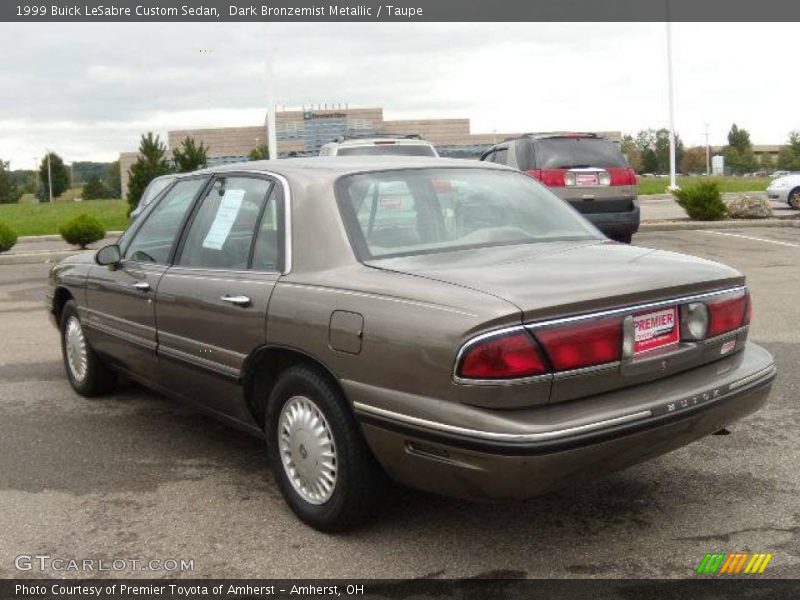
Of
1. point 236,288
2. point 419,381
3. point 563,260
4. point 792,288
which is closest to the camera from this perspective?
point 419,381

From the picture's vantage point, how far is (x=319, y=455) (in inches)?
144

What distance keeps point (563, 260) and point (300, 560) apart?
1565 millimetres

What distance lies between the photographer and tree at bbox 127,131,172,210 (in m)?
31.7

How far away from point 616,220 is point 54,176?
406 feet

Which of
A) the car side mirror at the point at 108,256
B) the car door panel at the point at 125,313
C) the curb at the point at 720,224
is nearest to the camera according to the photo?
the car door panel at the point at 125,313

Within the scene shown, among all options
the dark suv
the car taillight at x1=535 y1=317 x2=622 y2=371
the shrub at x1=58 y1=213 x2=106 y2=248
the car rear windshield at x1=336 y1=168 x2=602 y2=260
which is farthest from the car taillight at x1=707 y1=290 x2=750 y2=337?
the shrub at x1=58 y1=213 x2=106 y2=248

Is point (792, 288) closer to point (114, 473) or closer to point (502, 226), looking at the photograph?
point (502, 226)

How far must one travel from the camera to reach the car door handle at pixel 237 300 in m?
3.99

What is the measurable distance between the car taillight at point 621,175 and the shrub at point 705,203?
659 cm

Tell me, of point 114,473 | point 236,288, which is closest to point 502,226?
point 236,288

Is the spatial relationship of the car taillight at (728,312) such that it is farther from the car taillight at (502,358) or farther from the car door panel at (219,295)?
the car door panel at (219,295)

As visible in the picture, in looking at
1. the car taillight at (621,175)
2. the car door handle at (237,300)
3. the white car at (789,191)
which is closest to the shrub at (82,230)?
the car taillight at (621,175)

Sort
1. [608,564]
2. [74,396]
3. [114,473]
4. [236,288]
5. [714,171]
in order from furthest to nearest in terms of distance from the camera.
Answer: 1. [714,171]
2. [74,396]
3. [114,473]
4. [236,288]
5. [608,564]

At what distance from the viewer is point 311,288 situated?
3.69 meters
